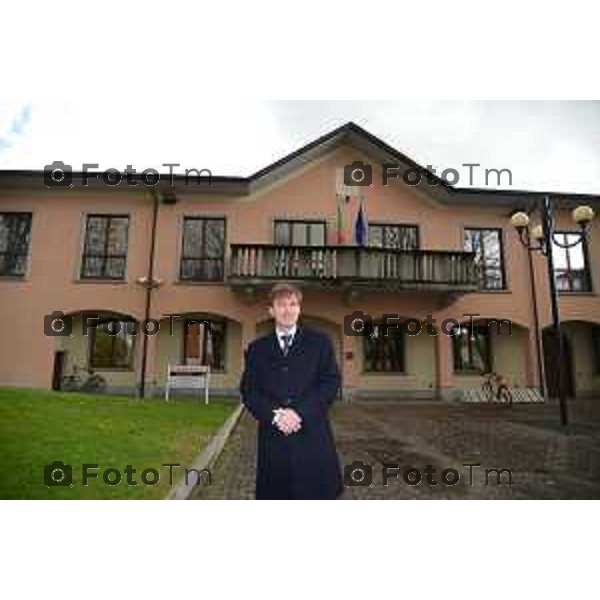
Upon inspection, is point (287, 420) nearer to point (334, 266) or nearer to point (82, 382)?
point (334, 266)

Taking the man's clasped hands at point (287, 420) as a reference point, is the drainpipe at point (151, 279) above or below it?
above

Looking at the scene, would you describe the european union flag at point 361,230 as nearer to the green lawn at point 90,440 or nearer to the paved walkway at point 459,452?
the paved walkway at point 459,452

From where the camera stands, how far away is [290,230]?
14.8 m

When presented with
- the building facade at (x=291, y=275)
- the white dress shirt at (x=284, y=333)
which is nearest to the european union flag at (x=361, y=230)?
the building facade at (x=291, y=275)

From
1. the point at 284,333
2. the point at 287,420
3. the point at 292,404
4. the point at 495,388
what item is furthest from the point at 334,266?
the point at 287,420

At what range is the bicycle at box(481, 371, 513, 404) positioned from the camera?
1331cm

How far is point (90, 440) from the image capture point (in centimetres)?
553

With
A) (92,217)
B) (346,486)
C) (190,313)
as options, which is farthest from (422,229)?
(346,486)

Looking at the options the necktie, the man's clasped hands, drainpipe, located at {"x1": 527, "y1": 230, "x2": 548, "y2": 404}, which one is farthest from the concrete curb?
drainpipe, located at {"x1": 527, "y1": 230, "x2": 548, "y2": 404}

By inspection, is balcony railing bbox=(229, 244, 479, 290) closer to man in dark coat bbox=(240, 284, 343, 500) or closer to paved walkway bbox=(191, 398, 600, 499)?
paved walkway bbox=(191, 398, 600, 499)

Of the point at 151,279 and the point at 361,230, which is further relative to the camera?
the point at 151,279

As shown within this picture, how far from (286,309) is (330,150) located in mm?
13129

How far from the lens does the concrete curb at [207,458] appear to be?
3.89 m

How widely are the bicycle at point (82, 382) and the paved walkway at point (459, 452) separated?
598 centimetres
